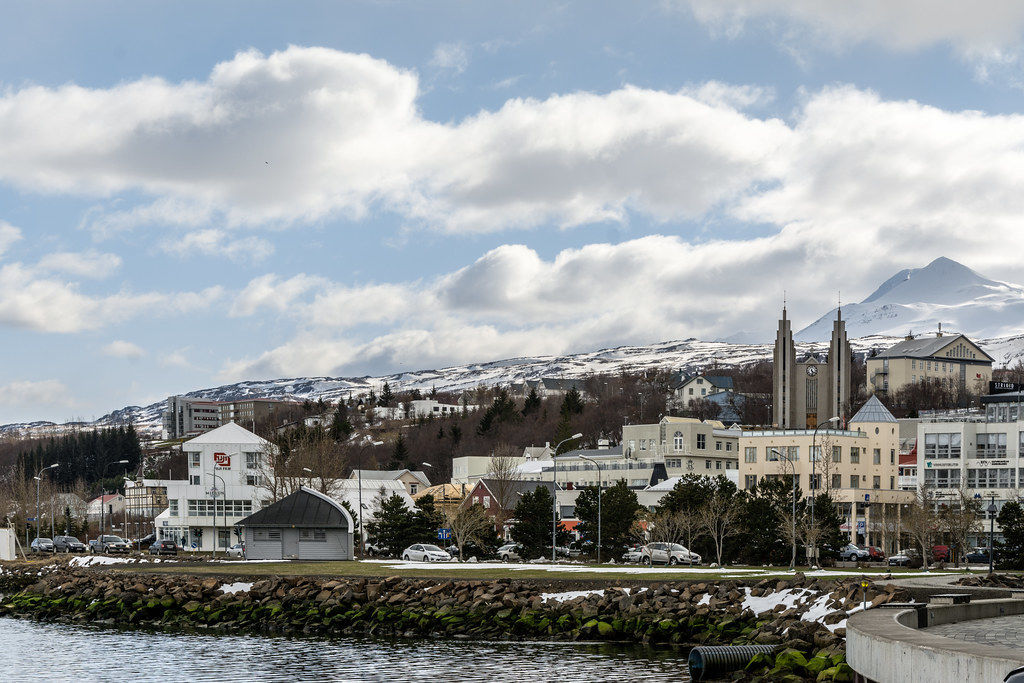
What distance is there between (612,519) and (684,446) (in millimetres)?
63065

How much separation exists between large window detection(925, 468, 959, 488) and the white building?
56.3 m

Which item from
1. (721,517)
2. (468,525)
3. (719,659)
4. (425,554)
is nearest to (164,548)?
(468,525)

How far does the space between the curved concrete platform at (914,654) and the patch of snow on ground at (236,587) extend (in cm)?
3466

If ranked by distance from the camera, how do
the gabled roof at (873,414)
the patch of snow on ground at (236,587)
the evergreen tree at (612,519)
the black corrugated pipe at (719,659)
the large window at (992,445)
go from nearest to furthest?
1. the black corrugated pipe at (719,659)
2. the patch of snow on ground at (236,587)
3. the evergreen tree at (612,519)
4. the large window at (992,445)
5. the gabled roof at (873,414)

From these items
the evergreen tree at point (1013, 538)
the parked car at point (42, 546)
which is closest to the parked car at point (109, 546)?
the parked car at point (42, 546)

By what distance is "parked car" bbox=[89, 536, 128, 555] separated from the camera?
10438 cm

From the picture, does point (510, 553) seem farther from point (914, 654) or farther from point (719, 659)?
point (914, 654)

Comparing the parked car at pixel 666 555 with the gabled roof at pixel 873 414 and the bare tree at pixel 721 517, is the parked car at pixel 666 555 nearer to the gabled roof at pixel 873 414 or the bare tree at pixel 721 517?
A: the bare tree at pixel 721 517

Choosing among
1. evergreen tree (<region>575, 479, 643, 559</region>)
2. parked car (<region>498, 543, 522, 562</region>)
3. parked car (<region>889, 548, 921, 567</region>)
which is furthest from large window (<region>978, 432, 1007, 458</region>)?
parked car (<region>498, 543, 522, 562</region>)

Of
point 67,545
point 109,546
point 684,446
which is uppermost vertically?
point 684,446

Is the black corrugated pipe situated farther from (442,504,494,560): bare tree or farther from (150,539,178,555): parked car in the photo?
(150,539,178,555): parked car

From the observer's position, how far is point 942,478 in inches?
4247

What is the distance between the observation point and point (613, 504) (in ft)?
259

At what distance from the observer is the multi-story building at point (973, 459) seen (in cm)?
10381
